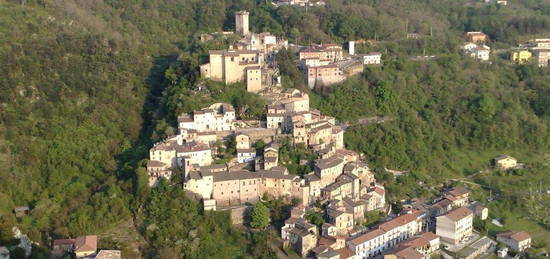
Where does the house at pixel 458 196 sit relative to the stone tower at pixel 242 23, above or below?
below

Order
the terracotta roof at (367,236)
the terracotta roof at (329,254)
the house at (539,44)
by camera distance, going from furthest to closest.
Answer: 1. the house at (539,44)
2. the terracotta roof at (367,236)
3. the terracotta roof at (329,254)

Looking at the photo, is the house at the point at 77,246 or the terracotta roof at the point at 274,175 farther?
the terracotta roof at the point at 274,175

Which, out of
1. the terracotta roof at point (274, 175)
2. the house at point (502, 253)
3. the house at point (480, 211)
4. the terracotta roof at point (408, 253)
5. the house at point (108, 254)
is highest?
the terracotta roof at point (274, 175)

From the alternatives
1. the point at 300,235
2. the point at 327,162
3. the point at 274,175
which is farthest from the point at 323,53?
the point at 300,235

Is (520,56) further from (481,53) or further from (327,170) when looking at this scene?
(327,170)

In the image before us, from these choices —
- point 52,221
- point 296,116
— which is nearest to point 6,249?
point 52,221

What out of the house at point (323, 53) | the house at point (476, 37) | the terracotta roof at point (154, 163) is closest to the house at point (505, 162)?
the house at point (323, 53)

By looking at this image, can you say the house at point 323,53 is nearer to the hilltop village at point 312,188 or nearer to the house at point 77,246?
the hilltop village at point 312,188

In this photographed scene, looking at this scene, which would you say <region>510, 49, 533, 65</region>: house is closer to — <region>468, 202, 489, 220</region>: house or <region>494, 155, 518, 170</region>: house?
<region>494, 155, 518, 170</region>: house
